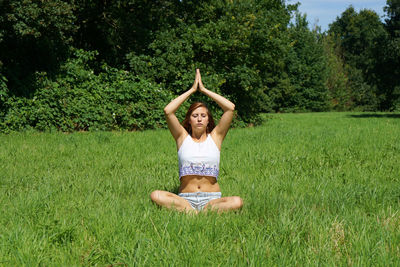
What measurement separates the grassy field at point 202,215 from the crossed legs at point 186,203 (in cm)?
10

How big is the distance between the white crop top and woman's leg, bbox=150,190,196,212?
1.21 ft

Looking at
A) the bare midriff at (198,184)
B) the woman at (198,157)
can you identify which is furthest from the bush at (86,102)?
the bare midriff at (198,184)

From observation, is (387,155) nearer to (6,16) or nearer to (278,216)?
(278,216)

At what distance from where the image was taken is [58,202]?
4.34m

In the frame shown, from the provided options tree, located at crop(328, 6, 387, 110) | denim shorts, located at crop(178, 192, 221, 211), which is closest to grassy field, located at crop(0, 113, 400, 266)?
denim shorts, located at crop(178, 192, 221, 211)

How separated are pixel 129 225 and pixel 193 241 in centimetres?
70

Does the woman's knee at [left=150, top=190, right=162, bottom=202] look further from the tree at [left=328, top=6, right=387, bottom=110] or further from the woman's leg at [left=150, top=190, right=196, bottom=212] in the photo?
the tree at [left=328, top=6, right=387, bottom=110]

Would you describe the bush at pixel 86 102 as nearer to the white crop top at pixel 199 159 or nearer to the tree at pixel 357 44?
the white crop top at pixel 199 159

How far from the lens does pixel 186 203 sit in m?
4.08

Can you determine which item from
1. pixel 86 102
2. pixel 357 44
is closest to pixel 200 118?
pixel 86 102

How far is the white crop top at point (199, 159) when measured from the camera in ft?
13.8

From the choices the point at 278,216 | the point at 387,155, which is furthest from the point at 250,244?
the point at 387,155

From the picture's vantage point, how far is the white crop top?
4.21m

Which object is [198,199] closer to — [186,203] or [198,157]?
[186,203]
